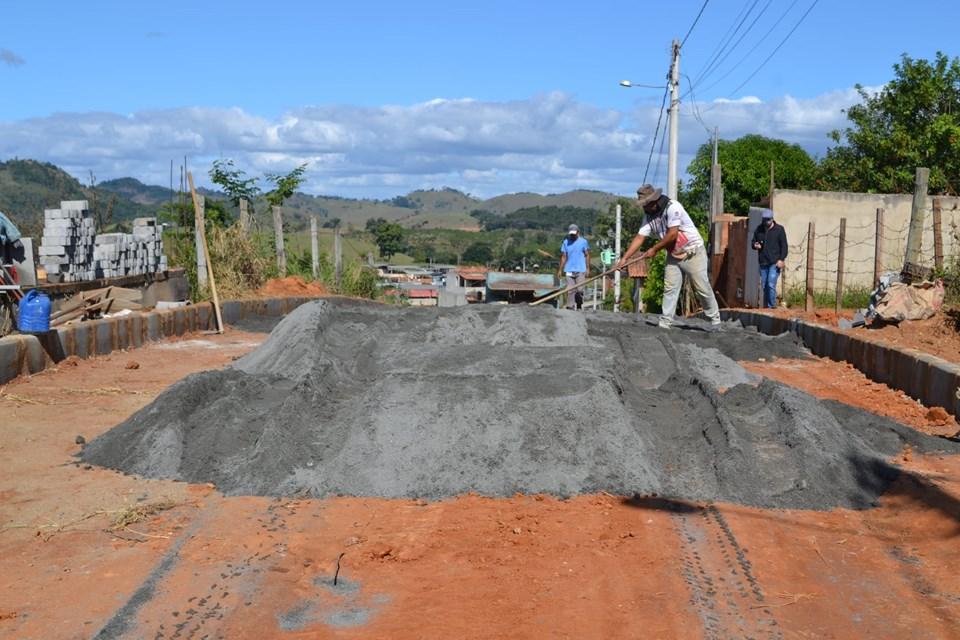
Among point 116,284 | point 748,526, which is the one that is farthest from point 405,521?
point 116,284

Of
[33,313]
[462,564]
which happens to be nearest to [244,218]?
[33,313]

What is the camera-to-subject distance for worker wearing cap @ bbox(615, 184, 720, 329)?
10.6 m

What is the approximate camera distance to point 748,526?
4.93 meters

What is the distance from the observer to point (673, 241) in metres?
10.5

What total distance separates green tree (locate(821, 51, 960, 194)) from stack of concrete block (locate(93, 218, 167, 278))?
15589 mm

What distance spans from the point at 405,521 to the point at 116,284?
10.8 metres

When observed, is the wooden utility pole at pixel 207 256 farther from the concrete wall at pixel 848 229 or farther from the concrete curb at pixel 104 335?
the concrete wall at pixel 848 229

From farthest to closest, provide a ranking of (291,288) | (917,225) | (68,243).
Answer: (291,288)
(68,243)
(917,225)

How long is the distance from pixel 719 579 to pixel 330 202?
5642 inches

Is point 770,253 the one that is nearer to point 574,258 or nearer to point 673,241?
point 574,258

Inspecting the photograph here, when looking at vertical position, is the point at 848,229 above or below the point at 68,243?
above

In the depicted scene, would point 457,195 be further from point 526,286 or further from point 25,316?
point 25,316

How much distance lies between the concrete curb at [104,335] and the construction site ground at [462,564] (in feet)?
9.79

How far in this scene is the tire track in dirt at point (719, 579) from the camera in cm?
376
